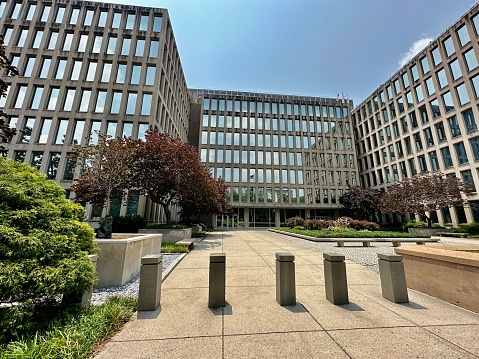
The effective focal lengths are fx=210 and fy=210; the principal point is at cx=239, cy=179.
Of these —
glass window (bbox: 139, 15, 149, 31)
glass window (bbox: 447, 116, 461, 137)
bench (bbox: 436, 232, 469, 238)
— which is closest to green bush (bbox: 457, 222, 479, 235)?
bench (bbox: 436, 232, 469, 238)

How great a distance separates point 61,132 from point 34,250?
82.0ft

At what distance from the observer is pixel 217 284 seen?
423 cm

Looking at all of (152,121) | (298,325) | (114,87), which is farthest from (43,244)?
(114,87)

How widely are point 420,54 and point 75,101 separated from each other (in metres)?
45.2

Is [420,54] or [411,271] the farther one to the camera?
[420,54]

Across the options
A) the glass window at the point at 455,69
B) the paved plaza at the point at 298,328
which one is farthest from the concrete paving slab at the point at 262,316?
the glass window at the point at 455,69

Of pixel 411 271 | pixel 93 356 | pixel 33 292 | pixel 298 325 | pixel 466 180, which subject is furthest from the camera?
pixel 466 180

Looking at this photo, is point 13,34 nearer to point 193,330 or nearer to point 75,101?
point 75,101

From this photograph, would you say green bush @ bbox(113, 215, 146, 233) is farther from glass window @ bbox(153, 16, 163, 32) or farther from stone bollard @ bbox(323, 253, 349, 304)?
glass window @ bbox(153, 16, 163, 32)

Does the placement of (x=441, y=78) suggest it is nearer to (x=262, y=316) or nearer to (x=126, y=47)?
(x=262, y=316)

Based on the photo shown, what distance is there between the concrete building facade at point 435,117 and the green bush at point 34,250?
35345 mm

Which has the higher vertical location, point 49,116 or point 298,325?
point 49,116

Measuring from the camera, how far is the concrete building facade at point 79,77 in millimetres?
21156

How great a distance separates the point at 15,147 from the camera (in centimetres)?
2070
